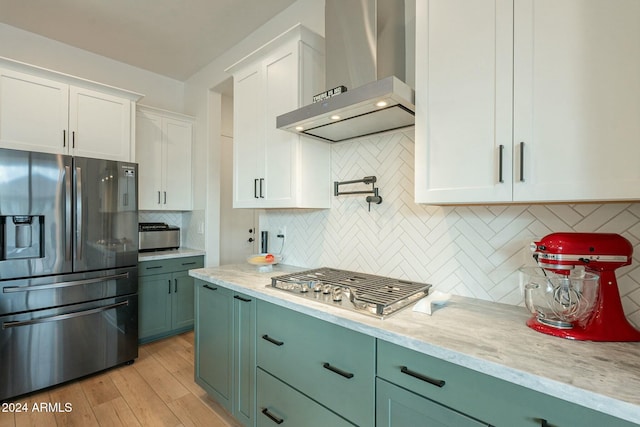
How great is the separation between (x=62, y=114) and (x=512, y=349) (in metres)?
3.58

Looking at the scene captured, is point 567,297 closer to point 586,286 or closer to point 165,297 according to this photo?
point 586,286

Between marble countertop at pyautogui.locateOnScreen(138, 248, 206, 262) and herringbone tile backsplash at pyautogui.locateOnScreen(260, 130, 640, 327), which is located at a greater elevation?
herringbone tile backsplash at pyautogui.locateOnScreen(260, 130, 640, 327)

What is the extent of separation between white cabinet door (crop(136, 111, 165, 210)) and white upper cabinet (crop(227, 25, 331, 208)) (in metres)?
1.55

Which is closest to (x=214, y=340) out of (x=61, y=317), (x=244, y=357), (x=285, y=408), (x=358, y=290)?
(x=244, y=357)

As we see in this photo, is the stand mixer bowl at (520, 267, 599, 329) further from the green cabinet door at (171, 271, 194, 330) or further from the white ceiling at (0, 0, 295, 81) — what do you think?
the green cabinet door at (171, 271, 194, 330)

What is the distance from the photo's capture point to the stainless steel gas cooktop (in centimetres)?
125

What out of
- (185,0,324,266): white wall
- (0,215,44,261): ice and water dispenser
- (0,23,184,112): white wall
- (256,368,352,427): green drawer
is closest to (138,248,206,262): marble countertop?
(185,0,324,266): white wall

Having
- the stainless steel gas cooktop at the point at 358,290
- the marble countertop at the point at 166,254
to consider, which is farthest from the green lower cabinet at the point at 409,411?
the marble countertop at the point at 166,254

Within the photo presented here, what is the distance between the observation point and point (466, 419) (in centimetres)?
90

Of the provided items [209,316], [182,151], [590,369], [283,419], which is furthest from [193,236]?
[590,369]

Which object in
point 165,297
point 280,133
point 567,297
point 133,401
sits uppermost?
point 280,133

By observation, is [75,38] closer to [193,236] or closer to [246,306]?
[193,236]

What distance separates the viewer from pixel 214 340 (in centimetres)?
199

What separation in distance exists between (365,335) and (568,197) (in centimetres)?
86
